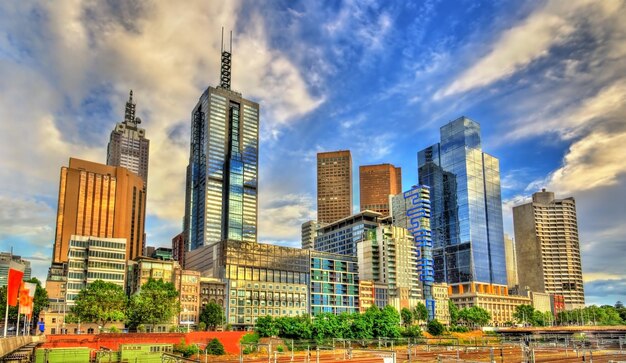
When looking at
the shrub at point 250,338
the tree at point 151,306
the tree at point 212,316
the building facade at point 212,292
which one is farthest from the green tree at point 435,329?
the tree at point 151,306

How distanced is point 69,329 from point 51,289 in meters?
58.9

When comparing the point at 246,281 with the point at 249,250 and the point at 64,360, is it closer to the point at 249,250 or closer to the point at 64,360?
the point at 249,250

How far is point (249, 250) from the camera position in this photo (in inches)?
7510

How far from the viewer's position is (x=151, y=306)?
121688 millimetres

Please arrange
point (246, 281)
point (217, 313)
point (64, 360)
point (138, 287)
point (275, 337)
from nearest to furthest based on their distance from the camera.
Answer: point (64, 360) → point (275, 337) → point (217, 313) → point (138, 287) → point (246, 281)

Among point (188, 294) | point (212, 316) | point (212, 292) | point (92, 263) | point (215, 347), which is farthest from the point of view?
point (212, 292)

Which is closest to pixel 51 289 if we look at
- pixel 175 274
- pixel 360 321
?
pixel 175 274

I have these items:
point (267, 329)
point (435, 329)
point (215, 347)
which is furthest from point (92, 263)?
point (435, 329)

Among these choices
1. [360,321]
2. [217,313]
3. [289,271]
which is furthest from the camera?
[289,271]

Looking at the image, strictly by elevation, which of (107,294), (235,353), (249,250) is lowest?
(235,353)

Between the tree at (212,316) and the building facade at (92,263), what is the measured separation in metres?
25.7

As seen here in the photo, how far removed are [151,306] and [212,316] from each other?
3130 cm

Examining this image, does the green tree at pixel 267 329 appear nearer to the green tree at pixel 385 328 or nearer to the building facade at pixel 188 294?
the green tree at pixel 385 328

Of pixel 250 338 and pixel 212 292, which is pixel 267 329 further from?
pixel 212 292
